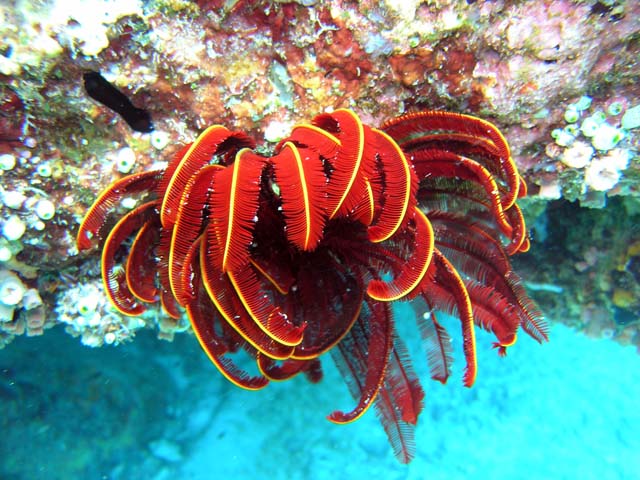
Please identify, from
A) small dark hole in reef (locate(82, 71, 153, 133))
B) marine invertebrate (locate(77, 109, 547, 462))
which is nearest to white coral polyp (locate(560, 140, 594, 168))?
marine invertebrate (locate(77, 109, 547, 462))

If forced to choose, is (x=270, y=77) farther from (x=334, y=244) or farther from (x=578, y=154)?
(x=578, y=154)

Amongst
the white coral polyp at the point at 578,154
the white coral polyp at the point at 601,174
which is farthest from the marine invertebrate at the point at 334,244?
the white coral polyp at the point at 601,174

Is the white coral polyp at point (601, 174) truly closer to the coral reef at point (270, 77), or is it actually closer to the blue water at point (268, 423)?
the coral reef at point (270, 77)

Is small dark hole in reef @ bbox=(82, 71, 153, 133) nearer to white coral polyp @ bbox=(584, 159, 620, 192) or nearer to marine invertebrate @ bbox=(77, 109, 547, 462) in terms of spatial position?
marine invertebrate @ bbox=(77, 109, 547, 462)

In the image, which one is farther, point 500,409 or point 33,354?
point 500,409

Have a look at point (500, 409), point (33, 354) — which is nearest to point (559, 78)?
point (500, 409)

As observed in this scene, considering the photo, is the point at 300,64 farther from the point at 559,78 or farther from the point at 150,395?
the point at 150,395
